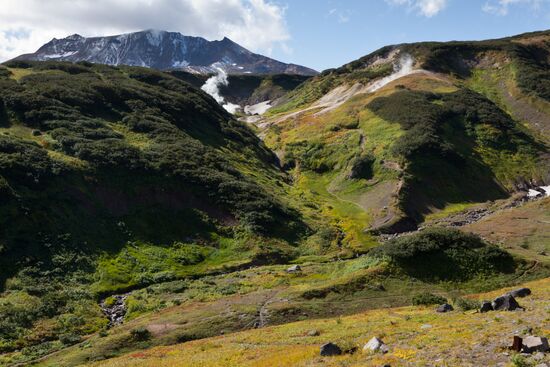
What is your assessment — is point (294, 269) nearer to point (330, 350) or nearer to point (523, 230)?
point (523, 230)

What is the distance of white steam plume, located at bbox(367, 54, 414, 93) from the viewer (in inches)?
5925

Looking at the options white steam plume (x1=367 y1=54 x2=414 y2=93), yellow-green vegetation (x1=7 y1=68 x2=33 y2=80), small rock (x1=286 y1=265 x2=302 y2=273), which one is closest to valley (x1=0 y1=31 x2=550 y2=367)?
yellow-green vegetation (x1=7 y1=68 x2=33 y2=80)

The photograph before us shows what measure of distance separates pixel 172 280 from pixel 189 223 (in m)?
13.9

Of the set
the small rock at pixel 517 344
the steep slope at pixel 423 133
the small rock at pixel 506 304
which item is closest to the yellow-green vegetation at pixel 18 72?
the steep slope at pixel 423 133

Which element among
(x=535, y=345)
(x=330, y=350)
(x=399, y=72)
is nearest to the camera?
(x=535, y=345)

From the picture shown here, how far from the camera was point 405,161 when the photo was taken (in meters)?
91.1

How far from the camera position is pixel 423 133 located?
9988cm

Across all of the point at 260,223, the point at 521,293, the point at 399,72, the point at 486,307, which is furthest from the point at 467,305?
the point at 399,72

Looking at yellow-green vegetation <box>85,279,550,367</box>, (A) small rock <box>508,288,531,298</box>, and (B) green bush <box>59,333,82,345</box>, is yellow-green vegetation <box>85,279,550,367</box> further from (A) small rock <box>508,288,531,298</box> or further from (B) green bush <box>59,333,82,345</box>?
(B) green bush <box>59,333,82,345</box>

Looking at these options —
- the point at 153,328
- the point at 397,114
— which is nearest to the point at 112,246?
the point at 153,328

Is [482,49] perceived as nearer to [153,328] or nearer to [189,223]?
[189,223]

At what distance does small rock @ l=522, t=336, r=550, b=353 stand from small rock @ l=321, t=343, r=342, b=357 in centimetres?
805

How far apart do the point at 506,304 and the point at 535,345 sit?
1025cm

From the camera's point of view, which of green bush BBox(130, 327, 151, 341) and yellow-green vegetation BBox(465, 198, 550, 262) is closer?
green bush BBox(130, 327, 151, 341)
